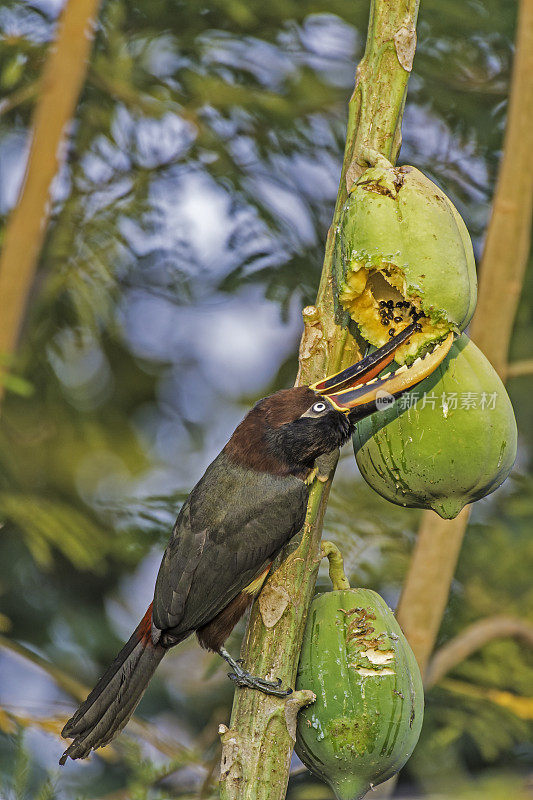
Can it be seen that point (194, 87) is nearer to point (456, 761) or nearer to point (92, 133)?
point (92, 133)

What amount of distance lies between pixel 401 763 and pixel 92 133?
2316mm

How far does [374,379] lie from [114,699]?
82cm

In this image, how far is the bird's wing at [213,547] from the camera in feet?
5.57

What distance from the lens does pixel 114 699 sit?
5.70 ft

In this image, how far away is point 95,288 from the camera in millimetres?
3045

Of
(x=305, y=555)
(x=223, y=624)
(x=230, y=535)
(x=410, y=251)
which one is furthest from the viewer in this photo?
(x=223, y=624)

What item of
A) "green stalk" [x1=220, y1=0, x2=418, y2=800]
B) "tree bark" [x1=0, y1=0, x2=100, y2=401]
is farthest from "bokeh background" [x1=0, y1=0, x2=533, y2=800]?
"green stalk" [x1=220, y1=0, x2=418, y2=800]

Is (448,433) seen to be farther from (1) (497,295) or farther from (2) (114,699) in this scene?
(1) (497,295)

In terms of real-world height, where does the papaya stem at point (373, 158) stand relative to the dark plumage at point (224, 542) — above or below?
above

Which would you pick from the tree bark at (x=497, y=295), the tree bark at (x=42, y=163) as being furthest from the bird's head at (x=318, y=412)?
the tree bark at (x=42, y=163)

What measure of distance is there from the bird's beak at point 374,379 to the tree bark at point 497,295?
3.11ft

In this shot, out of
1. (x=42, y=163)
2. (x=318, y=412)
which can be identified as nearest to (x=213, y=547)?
(x=318, y=412)

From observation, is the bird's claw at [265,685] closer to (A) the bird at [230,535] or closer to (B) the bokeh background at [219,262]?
(A) the bird at [230,535]

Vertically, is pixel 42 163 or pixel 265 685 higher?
pixel 42 163
